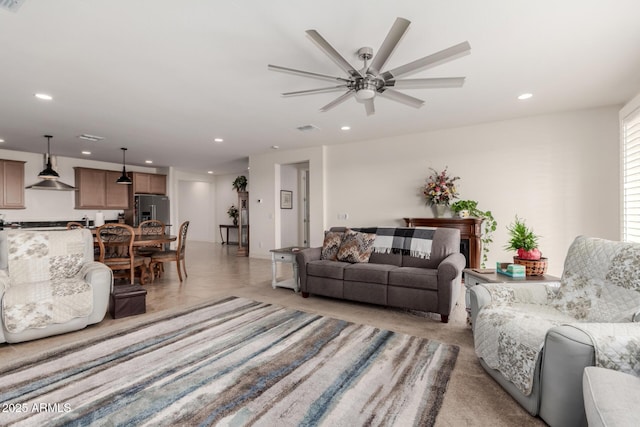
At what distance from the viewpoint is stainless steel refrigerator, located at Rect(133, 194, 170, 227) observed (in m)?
8.11

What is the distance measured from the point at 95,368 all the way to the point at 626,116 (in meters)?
5.83

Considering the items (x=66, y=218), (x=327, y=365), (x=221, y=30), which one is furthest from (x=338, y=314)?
(x=66, y=218)

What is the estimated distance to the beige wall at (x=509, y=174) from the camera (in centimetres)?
412

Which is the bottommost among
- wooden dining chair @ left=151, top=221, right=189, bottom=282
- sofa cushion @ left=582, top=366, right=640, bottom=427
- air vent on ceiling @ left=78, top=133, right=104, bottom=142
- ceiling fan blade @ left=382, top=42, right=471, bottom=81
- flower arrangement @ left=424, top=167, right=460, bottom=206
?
sofa cushion @ left=582, top=366, right=640, bottom=427

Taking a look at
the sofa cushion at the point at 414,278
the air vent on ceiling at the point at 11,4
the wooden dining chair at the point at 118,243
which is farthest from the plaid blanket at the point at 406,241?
the air vent on ceiling at the point at 11,4

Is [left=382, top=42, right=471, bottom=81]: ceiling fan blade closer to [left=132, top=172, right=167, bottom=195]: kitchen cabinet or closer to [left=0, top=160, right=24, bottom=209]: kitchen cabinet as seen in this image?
[left=0, top=160, right=24, bottom=209]: kitchen cabinet

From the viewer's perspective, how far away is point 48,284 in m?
2.82

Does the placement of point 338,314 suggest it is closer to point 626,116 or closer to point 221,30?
point 221,30

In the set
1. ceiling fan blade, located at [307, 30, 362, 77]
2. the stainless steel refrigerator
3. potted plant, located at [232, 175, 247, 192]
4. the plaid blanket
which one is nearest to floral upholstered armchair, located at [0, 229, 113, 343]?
ceiling fan blade, located at [307, 30, 362, 77]

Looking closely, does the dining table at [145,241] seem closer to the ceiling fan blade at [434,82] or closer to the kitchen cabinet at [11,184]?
the kitchen cabinet at [11,184]

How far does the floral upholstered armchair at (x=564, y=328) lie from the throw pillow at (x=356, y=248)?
171 centimetres

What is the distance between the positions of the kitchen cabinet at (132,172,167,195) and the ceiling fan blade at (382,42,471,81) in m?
7.88

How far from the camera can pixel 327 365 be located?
2.19 metres

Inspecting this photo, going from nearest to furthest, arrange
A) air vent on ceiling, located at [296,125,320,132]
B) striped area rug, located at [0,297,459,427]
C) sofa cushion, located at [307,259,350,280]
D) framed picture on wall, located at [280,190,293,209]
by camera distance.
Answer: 1. striped area rug, located at [0,297,459,427]
2. sofa cushion, located at [307,259,350,280]
3. air vent on ceiling, located at [296,125,320,132]
4. framed picture on wall, located at [280,190,293,209]
